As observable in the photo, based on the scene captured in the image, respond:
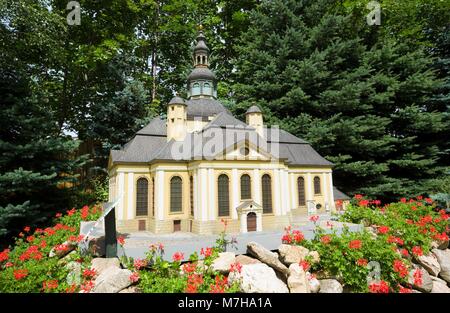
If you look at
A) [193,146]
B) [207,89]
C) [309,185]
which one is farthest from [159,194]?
[309,185]

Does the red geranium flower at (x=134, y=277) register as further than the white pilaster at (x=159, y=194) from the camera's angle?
No

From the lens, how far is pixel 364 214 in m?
13.1

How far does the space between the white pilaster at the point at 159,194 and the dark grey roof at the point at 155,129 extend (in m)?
4.23

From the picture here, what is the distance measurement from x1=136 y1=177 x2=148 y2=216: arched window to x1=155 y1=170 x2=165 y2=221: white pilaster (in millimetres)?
1527

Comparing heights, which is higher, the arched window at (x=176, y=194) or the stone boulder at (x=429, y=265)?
the arched window at (x=176, y=194)

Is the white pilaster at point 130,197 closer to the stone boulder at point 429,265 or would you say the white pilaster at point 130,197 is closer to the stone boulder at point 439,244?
the stone boulder at point 429,265

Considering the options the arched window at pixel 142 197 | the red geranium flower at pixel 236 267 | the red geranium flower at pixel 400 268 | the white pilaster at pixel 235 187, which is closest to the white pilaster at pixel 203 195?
the white pilaster at pixel 235 187

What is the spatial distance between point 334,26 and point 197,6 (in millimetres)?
16067

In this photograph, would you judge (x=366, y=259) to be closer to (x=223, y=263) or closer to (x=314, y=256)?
(x=314, y=256)

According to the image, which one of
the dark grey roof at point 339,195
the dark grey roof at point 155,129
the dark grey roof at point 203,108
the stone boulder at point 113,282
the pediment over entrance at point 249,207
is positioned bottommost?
the stone boulder at point 113,282

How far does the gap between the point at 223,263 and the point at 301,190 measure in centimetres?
1448

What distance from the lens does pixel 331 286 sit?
8.26 m

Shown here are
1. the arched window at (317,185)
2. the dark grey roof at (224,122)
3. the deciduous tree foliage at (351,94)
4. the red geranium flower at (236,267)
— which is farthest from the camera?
the deciduous tree foliage at (351,94)

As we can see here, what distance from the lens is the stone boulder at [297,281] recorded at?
794 cm
